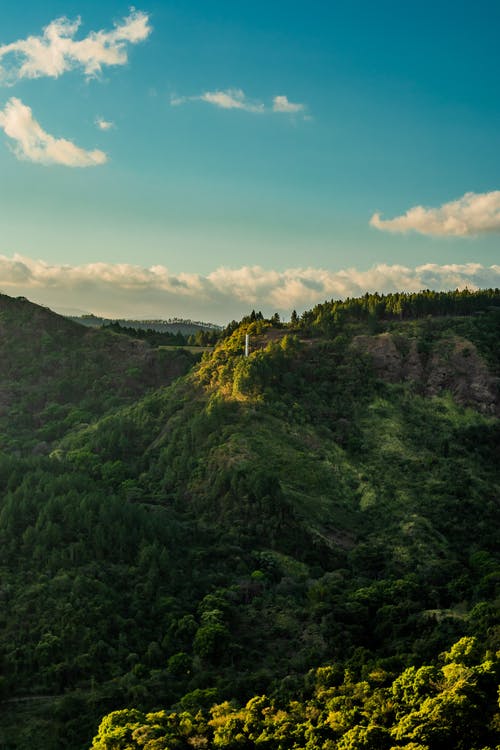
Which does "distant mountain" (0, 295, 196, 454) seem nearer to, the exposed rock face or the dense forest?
the dense forest

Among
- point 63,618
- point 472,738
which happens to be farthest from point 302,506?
point 472,738

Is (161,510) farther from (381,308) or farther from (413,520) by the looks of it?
(381,308)

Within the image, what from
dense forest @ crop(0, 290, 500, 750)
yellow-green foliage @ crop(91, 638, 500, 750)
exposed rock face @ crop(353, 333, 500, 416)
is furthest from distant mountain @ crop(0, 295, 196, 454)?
yellow-green foliage @ crop(91, 638, 500, 750)

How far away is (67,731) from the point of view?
189 ft

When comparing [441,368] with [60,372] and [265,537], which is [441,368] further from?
[60,372]

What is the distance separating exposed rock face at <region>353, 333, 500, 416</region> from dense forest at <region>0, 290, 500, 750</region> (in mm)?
394

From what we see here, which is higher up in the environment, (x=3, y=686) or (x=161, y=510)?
(x=161, y=510)

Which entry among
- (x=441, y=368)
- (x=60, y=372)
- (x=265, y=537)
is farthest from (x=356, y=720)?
(x=60, y=372)

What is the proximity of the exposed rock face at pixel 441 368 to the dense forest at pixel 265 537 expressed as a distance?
1.29 ft

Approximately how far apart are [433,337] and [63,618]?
9308cm

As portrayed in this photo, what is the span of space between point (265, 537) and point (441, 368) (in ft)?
178

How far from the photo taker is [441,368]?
13025 centimetres

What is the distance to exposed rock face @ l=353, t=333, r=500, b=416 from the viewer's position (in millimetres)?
126438

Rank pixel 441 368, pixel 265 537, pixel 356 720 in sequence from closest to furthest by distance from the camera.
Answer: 1. pixel 356 720
2. pixel 265 537
3. pixel 441 368
